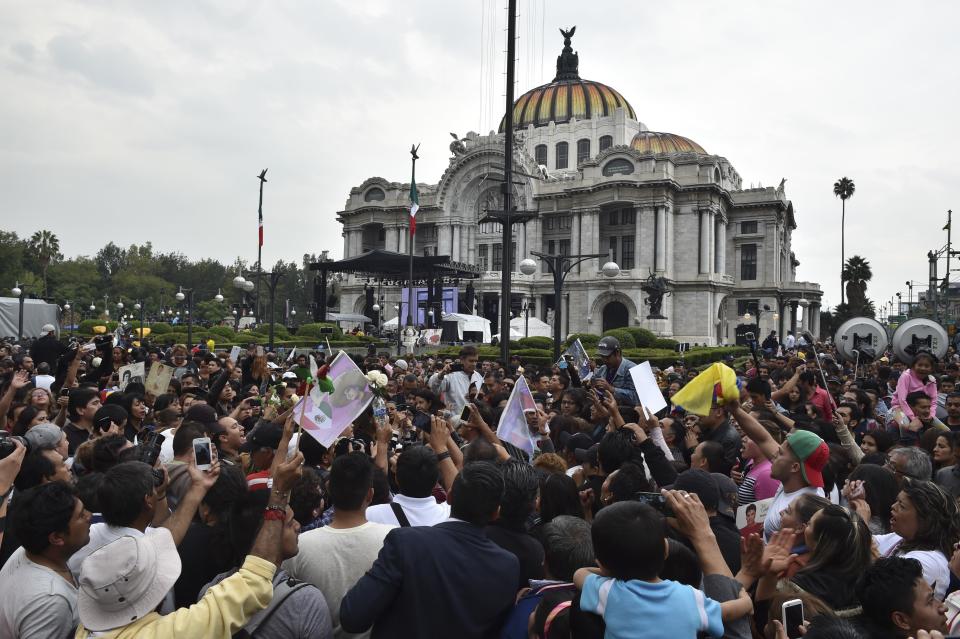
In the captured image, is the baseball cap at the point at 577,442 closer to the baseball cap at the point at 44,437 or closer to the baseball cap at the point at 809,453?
the baseball cap at the point at 809,453

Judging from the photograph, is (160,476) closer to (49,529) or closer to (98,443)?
(49,529)

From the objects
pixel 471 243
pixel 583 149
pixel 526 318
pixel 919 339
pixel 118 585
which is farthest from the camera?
pixel 583 149

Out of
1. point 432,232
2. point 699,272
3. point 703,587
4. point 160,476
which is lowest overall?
point 703,587

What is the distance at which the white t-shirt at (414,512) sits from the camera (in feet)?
13.9

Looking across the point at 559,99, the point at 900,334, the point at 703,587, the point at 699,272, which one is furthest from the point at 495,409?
the point at 559,99

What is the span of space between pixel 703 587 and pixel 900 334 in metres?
16.3

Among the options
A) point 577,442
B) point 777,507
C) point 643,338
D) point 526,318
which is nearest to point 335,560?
point 777,507

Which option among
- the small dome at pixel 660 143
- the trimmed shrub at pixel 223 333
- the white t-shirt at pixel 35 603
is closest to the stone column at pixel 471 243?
the small dome at pixel 660 143

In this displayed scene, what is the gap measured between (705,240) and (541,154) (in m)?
23.2

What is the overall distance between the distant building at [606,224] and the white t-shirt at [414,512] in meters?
51.2

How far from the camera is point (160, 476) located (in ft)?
13.6

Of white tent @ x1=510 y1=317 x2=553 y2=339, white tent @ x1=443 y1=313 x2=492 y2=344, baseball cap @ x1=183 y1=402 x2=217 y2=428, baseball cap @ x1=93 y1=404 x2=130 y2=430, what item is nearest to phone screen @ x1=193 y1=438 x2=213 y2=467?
baseball cap @ x1=183 y1=402 x2=217 y2=428

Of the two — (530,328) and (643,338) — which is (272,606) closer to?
(643,338)

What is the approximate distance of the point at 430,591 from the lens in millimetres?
3312
